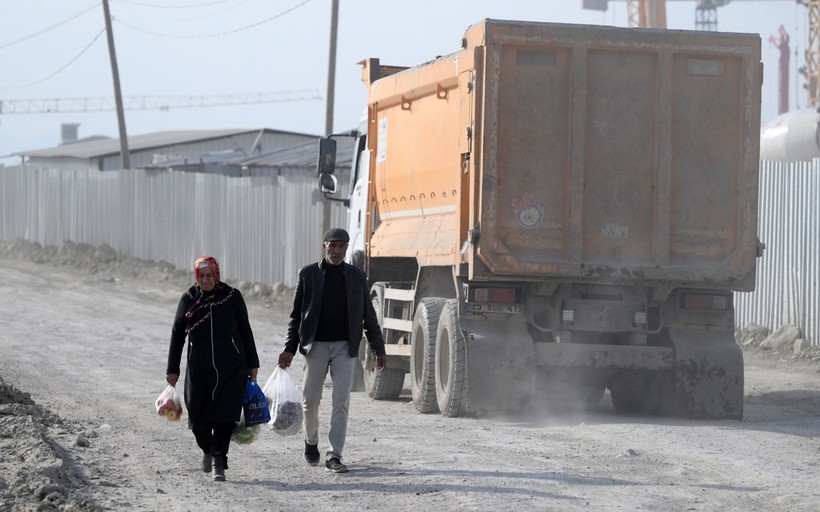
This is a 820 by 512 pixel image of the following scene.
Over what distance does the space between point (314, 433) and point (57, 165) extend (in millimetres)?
50133

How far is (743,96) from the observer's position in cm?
1266

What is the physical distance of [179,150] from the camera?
56.1m

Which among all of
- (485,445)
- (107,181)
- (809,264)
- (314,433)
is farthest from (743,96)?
(107,181)

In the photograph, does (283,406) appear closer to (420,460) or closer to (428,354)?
(420,460)

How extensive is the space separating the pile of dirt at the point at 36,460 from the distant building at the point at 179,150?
3589 cm

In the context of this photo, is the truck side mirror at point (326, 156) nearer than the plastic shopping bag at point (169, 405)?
No

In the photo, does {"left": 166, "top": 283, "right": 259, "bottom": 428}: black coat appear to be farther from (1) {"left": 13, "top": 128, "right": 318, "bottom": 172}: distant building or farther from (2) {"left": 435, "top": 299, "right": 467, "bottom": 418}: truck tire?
(1) {"left": 13, "top": 128, "right": 318, "bottom": 172}: distant building

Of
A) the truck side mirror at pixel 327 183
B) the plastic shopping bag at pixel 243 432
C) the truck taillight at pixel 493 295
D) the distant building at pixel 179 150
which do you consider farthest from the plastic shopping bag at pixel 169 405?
the distant building at pixel 179 150

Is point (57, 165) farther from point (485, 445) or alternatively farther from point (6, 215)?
point (485, 445)

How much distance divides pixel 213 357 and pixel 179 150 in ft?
156

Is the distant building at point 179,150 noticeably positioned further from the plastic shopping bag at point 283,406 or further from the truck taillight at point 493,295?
the plastic shopping bag at point 283,406

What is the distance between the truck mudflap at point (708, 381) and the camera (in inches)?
512

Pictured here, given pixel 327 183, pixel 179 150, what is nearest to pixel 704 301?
pixel 327 183

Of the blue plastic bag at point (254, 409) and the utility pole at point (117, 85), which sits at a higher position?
the utility pole at point (117, 85)
